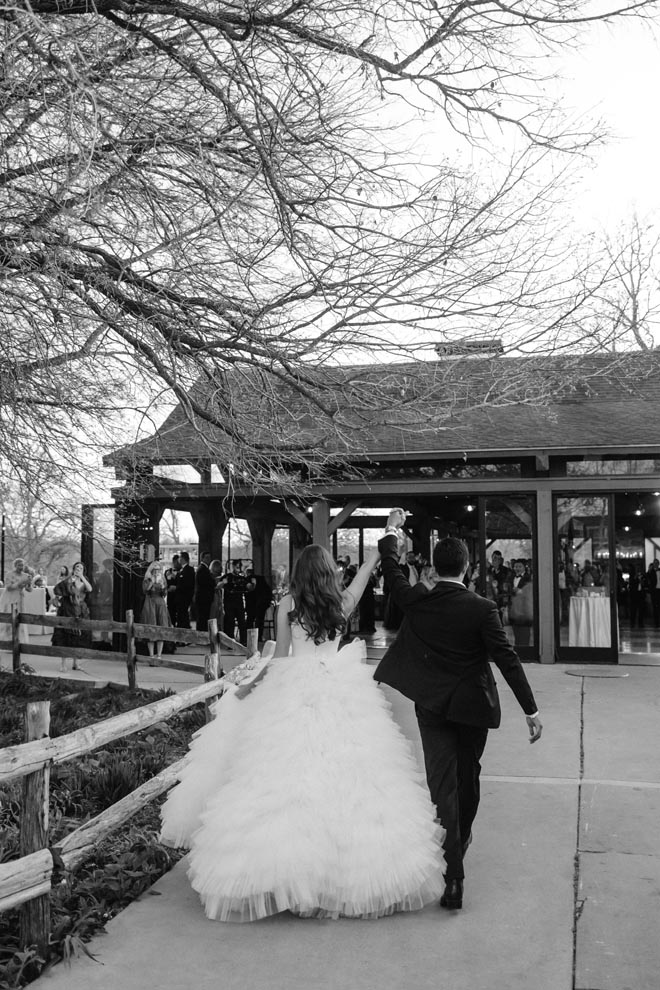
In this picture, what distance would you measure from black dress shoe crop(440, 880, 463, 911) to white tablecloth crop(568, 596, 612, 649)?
10.8 metres

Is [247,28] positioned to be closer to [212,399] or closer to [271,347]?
[271,347]

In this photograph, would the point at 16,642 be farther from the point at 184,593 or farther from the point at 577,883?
the point at 577,883

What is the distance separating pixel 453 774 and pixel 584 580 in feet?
35.5

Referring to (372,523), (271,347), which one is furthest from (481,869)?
(372,523)

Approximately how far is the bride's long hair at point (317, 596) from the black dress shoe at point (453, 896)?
4.24 ft

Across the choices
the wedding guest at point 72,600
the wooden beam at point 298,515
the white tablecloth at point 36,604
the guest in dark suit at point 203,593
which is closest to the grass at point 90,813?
the wedding guest at point 72,600

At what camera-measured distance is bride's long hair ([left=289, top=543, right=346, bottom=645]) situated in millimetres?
4434

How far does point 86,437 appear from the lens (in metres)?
8.52

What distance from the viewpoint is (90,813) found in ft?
21.0

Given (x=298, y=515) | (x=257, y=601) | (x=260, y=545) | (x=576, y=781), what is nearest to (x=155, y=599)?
(x=257, y=601)

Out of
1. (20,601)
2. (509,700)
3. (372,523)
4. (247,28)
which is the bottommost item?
(509,700)

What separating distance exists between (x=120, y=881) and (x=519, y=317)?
16.1 ft

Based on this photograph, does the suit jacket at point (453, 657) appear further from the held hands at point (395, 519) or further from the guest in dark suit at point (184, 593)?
the guest in dark suit at point (184, 593)

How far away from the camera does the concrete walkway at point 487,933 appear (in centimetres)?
349
